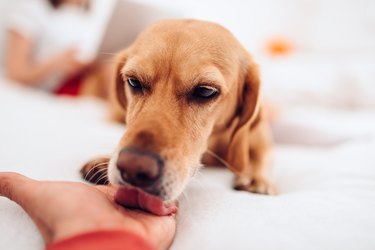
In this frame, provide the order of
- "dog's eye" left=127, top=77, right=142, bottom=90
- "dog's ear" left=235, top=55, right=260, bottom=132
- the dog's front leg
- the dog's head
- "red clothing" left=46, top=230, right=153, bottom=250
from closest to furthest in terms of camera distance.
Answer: "red clothing" left=46, top=230, right=153, bottom=250 → the dog's head → "dog's eye" left=127, top=77, right=142, bottom=90 → the dog's front leg → "dog's ear" left=235, top=55, right=260, bottom=132

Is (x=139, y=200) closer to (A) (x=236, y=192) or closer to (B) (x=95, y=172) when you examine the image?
(B) (x=95, y=172)

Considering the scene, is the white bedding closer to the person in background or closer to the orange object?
the person in background

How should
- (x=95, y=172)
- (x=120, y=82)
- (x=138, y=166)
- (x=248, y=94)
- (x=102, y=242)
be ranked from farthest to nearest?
(x=120, y=82) < (x=248, y=94) < (x=95, y=172) < (x=138, y=166) < (x=102, y=242)

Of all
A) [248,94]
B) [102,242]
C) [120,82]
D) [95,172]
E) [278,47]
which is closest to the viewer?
[102,242]

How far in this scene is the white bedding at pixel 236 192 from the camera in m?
0.83

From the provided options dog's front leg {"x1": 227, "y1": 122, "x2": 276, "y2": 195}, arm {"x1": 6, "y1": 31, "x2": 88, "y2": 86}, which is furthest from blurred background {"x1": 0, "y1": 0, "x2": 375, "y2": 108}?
dog's front leg {"x1": 227, "y1": 122, "x2": 276, "y2": 195}

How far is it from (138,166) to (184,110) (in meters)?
0.35

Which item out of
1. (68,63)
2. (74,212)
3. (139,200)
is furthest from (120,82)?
(68,63)

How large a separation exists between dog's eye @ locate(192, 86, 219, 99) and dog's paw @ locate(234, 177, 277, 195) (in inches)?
14.6

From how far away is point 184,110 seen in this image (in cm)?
118

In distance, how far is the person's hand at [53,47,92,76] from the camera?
2.89 m

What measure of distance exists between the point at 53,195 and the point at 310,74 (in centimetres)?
298

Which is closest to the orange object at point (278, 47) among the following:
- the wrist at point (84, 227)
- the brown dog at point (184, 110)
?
the brown dog at point (184, 110)

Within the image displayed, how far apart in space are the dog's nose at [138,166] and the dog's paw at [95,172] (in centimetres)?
24
